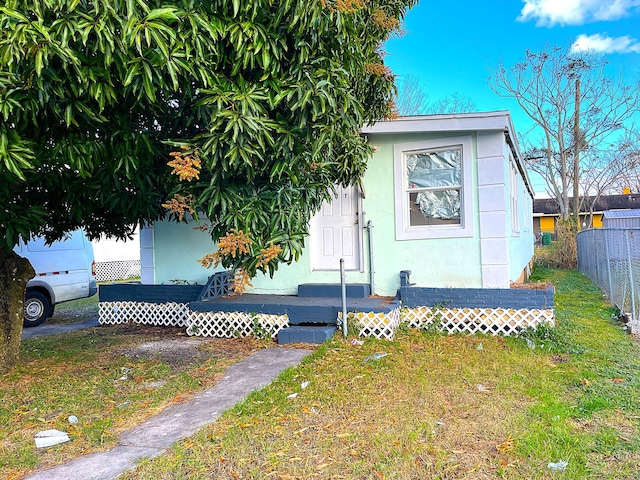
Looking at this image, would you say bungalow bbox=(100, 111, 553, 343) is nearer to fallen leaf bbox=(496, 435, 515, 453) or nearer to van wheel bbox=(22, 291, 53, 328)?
fallen leaf bbox=(496, 435, 515, 453)

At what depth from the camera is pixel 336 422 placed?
12.5ft

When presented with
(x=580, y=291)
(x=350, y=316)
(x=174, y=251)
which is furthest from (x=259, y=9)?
(x=580, y=291)

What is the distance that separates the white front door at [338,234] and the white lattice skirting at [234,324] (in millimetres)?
1469

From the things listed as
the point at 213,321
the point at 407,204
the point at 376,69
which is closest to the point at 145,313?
the point at 213,321

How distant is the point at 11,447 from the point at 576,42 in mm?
22830

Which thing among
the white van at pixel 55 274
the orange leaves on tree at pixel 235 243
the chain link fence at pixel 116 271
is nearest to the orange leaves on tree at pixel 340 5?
the orange leaves on tree at pixel 235 243

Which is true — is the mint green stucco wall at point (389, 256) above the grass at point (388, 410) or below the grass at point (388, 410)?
above

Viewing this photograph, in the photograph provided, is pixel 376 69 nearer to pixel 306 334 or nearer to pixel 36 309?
pixel 306 334

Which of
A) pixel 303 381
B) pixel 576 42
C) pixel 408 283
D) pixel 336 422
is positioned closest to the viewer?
pixel 336 422

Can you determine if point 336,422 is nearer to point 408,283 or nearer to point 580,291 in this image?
point 408,283

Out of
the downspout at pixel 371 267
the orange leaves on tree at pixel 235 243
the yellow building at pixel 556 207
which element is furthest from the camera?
the yellow building at pixel 556 207

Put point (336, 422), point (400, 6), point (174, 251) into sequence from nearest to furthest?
point (336, 422), point (400, 6), point (174, 251)

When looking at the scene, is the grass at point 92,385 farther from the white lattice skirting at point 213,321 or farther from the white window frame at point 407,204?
the white window frame at point 407,204

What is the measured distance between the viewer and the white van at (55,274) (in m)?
9.70
